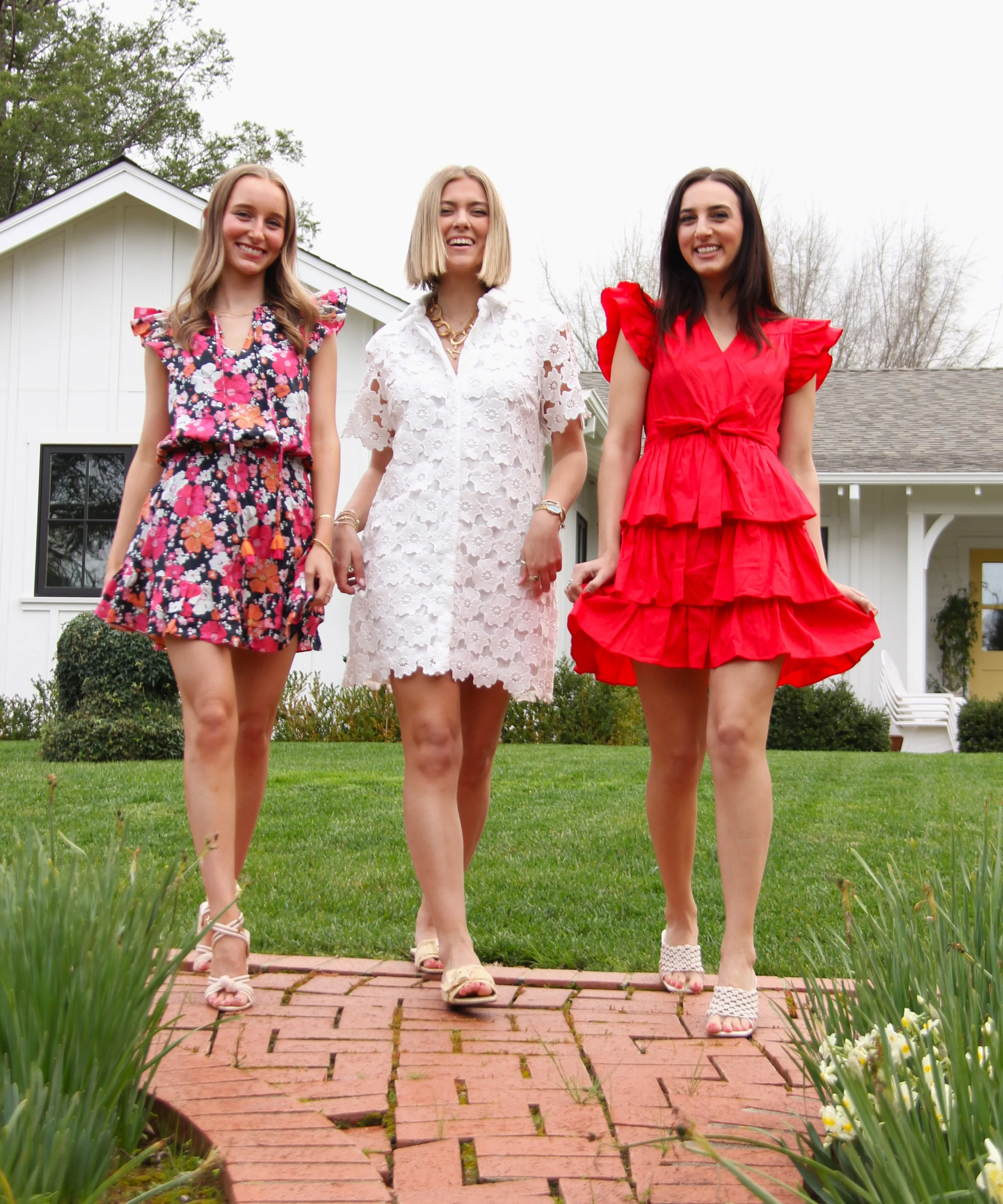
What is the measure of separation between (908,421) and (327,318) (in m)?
13.6

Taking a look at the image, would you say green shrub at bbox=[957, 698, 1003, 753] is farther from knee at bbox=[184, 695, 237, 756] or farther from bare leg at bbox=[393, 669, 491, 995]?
knee at bbox=[184, 695, 237, 756]

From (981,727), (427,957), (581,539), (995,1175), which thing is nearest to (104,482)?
(581,539)

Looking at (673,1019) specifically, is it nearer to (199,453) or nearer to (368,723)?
(199,453)

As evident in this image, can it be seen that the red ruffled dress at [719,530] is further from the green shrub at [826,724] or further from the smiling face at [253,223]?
the green shrub at [826,724]

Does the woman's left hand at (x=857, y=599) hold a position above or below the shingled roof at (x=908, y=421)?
below

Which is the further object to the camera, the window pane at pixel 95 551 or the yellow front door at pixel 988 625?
the yellow front door at pixel 988 625

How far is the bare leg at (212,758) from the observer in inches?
120

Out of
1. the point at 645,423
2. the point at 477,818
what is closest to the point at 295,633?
the point at 477,818

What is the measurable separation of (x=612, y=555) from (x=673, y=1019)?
1143 mm

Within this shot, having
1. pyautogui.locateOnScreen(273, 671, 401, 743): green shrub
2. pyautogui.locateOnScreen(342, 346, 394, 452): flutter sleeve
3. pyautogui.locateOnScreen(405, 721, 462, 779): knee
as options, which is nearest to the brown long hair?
pyautogui.locateOnScreen(342, 346, 394, 452): flutter sleeve

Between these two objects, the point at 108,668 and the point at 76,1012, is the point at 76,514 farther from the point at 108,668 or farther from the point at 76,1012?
the point at 76,1012

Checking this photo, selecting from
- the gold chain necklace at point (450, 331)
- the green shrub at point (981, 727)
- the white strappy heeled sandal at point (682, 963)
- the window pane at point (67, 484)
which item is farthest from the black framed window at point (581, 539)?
the white strappy heeled sandal at point (682, 963)

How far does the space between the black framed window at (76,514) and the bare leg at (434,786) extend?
32.3 ft

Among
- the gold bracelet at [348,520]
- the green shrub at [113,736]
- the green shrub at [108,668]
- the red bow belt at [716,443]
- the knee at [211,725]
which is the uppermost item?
the red bow belt at [716,443]
